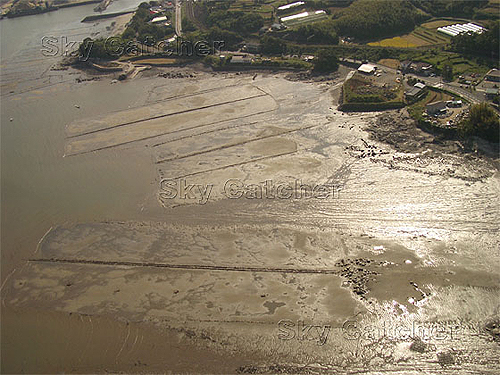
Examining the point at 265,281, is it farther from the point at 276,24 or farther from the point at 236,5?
the point at 236,5

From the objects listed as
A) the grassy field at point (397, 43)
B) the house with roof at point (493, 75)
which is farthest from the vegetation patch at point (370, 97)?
the grassy field at point (397, 43)

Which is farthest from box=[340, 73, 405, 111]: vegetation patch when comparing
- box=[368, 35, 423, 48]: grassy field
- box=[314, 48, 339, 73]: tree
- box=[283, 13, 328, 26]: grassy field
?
box=[283, 13, 328, 26]: grassy field

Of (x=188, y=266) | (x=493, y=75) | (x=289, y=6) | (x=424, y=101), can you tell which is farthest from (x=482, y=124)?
(x=289, y=6)

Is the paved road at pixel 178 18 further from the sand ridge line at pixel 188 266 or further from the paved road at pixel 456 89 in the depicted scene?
the sand ridge line at pixel 188 266

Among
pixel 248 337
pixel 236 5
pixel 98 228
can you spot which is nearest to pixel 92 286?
pixel 98 228

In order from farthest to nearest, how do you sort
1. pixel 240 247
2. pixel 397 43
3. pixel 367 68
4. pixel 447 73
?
pixel 397 43 → pixel 367 68 → pixel 447 73 → pixel 240 247

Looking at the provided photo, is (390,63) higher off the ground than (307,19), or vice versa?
(307,19)

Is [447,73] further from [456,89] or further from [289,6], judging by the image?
[289,6]
